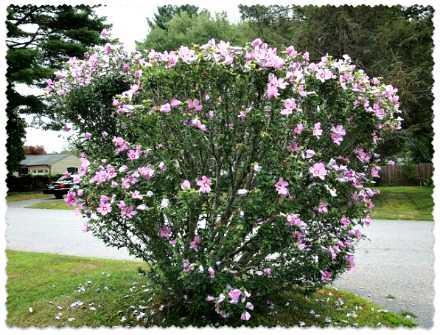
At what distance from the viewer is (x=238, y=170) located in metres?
2.83

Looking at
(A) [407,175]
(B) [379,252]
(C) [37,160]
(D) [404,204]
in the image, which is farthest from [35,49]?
(A) [407,175]

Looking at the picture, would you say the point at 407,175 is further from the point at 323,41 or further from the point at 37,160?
the point at 37,160

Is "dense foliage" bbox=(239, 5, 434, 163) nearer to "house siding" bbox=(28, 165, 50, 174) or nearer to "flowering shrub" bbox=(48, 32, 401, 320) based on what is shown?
"house siding" bbox=(28, 165, 50, 174)

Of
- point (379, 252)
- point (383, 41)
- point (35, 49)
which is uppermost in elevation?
point (383, 41)

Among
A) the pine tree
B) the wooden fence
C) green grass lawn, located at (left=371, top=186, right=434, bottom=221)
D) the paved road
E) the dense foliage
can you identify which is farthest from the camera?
the wooden fence

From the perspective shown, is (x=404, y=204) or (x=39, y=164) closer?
(x=39, y=164)

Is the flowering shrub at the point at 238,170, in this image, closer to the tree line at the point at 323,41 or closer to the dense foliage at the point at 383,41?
the tree line at the point at 323,41

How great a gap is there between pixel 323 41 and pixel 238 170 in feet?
30.1

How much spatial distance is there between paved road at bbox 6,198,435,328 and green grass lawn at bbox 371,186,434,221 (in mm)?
722

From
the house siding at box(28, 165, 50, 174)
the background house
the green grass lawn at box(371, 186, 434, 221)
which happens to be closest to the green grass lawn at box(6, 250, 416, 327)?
the background house

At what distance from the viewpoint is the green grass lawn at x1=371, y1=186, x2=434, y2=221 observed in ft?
33.7

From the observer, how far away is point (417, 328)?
3.20 metres

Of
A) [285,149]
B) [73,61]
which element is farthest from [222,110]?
[73,61]

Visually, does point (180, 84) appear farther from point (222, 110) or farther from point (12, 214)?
point (12, 214)
